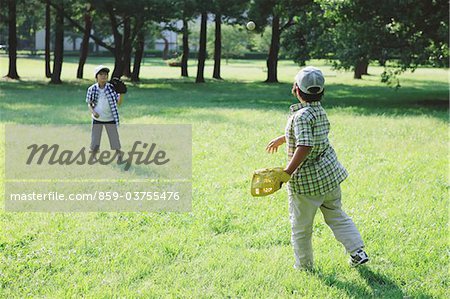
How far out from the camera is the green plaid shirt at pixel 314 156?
13.0 ft

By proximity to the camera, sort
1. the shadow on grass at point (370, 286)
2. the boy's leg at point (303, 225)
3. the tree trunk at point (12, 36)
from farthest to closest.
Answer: the tree trunk at point (12, 36), the boy's leg at point (303, 225), the shadow on grass at point (370, 286)

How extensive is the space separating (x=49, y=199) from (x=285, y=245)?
278 cm

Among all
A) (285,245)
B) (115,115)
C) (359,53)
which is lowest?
(285,245)

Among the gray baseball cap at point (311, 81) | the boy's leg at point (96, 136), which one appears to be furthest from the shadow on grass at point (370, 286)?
the boy's leg at point (96, 136)

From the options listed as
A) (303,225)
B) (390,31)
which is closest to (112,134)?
(303,225)

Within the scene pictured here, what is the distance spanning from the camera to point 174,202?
19.7 ft

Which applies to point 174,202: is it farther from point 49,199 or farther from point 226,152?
point 226,152

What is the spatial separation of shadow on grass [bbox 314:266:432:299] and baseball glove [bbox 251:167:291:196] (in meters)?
0.75

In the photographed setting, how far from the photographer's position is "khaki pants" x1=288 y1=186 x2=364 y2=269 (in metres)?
4.12

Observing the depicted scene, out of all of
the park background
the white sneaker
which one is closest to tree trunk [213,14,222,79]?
the park background

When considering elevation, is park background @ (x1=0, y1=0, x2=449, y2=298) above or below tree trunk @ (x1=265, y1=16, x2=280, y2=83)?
below

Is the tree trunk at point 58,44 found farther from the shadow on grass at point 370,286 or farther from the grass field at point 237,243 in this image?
the shadow on grass at point 370,286

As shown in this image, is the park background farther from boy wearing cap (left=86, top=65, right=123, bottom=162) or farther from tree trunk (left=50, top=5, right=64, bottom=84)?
tree trunk (left=50, top=5, right=64, bottom=84)

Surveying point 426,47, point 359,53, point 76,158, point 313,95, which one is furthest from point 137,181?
point 426,47
